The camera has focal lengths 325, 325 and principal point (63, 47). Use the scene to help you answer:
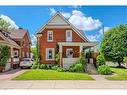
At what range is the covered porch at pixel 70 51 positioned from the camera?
27.0 m

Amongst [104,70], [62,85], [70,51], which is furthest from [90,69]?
[62,85]

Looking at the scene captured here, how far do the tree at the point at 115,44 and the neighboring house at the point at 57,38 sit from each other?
79.6 inches

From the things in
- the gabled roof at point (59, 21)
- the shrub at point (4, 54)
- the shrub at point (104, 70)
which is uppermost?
the gabled roof at point (59, 21)

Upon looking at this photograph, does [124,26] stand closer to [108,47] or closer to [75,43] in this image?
[108,47]

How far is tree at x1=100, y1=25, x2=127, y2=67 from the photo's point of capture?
1050 inches

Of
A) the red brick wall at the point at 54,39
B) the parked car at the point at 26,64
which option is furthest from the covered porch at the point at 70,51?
the parked car at the point at 26,64

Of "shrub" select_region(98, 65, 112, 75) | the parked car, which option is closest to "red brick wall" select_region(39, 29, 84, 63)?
the parked car

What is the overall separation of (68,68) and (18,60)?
7589mm

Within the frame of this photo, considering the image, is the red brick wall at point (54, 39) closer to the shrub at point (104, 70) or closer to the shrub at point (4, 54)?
the shrub at point (4, 54)

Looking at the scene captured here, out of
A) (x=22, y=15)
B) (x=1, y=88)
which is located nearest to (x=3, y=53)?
(x=22, y=15)

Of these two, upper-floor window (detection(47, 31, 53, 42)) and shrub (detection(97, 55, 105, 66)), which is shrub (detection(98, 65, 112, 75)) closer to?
shrub (detection(97, 55, 105, 66))

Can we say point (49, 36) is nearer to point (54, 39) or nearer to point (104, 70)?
point (54, 39)

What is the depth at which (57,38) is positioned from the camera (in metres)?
29.5

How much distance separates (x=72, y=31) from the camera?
29375 millimetres
